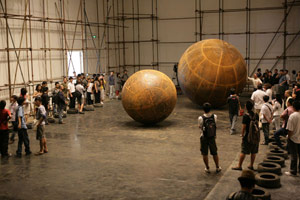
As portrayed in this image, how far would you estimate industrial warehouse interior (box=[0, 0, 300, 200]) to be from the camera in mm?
7145

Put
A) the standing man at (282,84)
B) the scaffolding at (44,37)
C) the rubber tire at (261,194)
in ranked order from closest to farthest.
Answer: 1. the rubber tire at (261,194)
2. the scaffolding at (44,37)
3. the standing man at (282,84)

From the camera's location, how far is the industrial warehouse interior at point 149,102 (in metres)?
7.14

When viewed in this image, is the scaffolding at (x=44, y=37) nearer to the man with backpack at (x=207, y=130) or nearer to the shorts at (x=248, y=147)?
the man with backpack at (x=207, y=130)

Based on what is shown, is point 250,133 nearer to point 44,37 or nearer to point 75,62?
point 44,37

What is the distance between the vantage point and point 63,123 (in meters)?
13.2

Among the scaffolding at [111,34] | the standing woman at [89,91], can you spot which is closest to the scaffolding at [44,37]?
the scaffolding at [111,34]

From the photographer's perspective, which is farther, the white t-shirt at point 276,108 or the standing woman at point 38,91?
the standing woman at point 38,91

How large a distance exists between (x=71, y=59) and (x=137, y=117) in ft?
28.2

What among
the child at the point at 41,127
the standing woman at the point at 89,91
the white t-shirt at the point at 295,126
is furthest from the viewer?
the standing woman at the point at 89,91

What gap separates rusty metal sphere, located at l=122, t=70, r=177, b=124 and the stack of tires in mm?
3930

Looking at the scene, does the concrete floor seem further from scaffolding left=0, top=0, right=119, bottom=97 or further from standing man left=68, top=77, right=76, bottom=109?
scaffolding left=0, top=0, right=119, bottom=97

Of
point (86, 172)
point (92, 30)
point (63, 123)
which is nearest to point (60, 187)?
point (86, 172)

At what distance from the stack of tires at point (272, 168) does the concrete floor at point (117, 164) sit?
2.81 ft

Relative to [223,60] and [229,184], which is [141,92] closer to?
[223,60]
